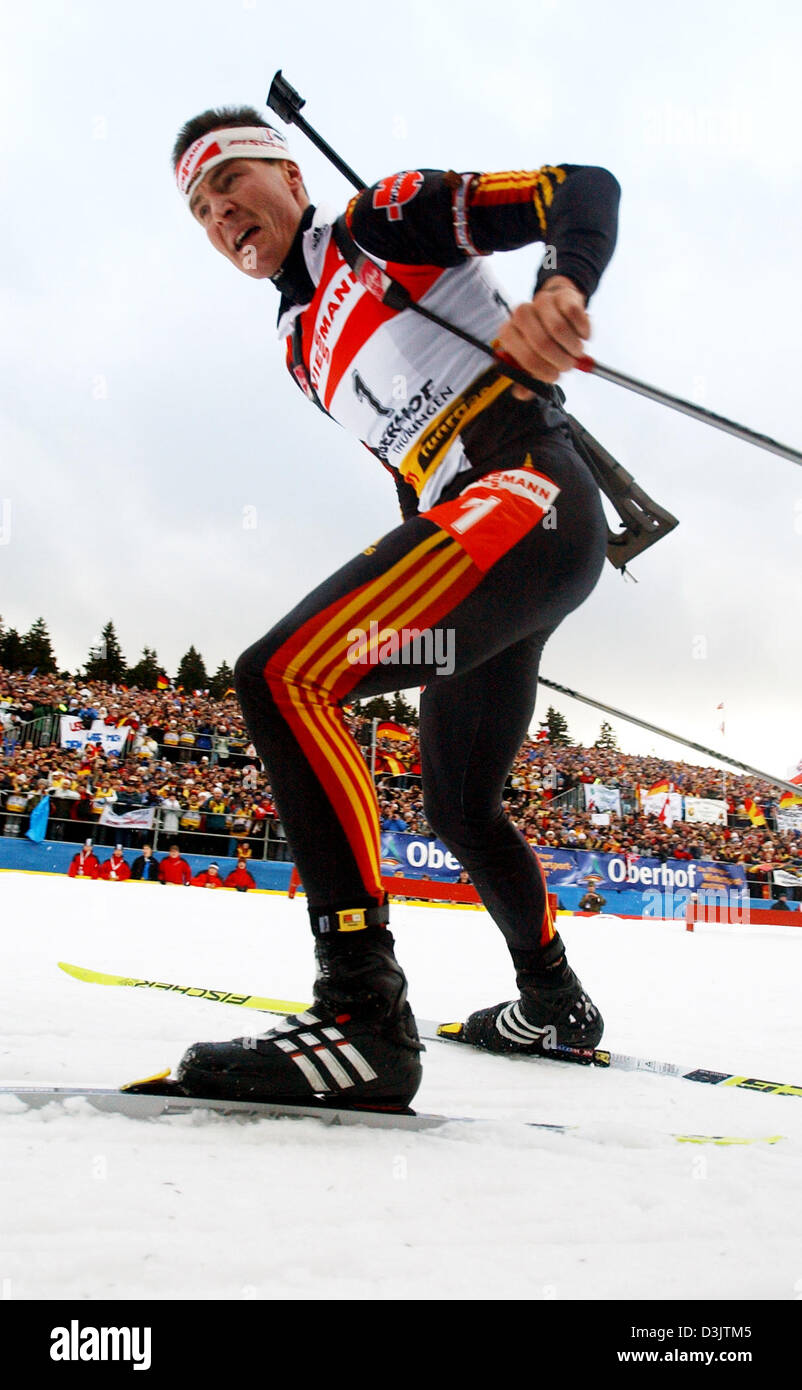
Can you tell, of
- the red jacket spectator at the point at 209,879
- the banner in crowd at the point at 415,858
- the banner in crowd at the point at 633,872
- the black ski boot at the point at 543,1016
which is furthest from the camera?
the banner in crowd at the point at 633,872

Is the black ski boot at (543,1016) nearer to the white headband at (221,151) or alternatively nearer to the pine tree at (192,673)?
the white headband at (221,151)

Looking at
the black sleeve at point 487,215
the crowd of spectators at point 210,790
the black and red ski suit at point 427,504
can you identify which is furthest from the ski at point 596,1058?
the crowd of spectators at point 210,790

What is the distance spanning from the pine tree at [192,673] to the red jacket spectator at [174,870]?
5394 cm

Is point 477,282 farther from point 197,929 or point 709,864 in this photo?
point 709,864

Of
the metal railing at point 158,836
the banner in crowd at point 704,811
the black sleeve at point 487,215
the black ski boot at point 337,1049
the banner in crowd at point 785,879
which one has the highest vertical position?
the black sleeve at point 487,215

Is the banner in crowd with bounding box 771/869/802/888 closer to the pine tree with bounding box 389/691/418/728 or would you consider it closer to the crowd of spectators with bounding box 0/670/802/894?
the crowd of spectators with bounding box 0/670/802/894

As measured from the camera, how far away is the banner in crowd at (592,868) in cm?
1623

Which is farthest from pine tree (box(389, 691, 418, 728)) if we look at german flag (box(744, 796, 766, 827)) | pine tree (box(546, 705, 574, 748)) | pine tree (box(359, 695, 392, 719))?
german flag (box(744, 796, 766, 827))

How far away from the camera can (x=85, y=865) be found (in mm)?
13766

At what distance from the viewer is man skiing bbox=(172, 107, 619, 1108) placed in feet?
4.98

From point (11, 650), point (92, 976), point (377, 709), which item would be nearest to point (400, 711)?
point (377, 709)

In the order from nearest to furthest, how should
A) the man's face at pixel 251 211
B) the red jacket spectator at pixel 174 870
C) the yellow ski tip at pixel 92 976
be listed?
the man's face at pixel 251 211 < the yellow ski tip at pixel 92 976 < the red jacket spectator at pixel 174 870

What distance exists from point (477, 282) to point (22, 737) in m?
18.5
